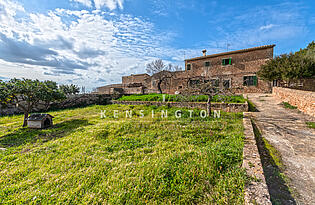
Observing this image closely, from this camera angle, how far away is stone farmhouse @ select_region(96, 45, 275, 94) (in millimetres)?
15992

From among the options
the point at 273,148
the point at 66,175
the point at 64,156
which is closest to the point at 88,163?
the point at 66,175

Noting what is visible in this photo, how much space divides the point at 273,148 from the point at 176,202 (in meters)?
2.99

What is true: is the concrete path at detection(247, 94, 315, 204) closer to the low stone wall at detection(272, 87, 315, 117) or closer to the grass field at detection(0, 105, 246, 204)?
the grass field at detection(0, 105, 246, 204)

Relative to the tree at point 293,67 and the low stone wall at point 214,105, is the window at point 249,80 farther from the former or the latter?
the low stone wall at point 214,105

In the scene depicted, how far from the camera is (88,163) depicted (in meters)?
2.76

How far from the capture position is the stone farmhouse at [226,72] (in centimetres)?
1599

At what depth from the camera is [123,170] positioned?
245 cm

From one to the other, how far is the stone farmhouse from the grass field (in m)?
11.0

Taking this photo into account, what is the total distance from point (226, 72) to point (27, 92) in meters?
21.0

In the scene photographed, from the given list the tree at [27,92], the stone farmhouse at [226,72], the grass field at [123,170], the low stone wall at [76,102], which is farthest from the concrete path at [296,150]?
the low stone wall at [76,102]

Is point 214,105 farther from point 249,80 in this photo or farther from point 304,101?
point 249,80

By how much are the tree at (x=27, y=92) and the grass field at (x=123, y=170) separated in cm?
178

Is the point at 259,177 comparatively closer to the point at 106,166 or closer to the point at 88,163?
the point at 106,166

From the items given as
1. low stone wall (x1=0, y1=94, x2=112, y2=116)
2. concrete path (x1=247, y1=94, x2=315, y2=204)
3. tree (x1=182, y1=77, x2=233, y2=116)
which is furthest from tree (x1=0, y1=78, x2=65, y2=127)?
concrete path (x1=247, y1=94, x2=315, y2=204)
